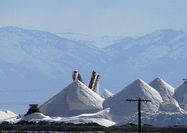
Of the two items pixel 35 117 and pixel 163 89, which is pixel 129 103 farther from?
pixel 35 117

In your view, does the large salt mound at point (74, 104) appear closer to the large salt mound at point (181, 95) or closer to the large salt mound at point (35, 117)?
the large salt mound at point (35, 117)

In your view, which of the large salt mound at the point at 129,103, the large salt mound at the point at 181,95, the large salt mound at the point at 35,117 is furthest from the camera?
the large salt mound at the point at 181,95

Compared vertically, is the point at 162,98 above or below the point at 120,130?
above

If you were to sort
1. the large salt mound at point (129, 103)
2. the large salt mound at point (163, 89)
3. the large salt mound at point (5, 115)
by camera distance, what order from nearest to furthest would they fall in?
the large salt mound at point (129, 103) → the large salt mound at point (5, 115) → the large salt mound at point (163, 89)

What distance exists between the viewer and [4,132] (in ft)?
182

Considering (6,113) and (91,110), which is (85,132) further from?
(6,113)

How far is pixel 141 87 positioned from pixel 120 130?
22103 millimetres

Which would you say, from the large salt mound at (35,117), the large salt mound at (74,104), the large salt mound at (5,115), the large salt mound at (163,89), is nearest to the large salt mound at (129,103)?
the large salt mound at (74,104)

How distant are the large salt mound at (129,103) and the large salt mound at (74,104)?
159 centimetres

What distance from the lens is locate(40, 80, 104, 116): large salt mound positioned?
266ft

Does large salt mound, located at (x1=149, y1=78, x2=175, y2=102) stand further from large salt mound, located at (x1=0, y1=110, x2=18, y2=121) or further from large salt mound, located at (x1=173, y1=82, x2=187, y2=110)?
large salt mound, located at (x1=0, y1=110, x2=18, y2=121)

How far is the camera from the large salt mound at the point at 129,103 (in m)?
79.0

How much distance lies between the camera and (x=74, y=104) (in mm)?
80938

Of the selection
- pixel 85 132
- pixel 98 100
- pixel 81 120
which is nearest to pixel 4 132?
pixel 85 132
